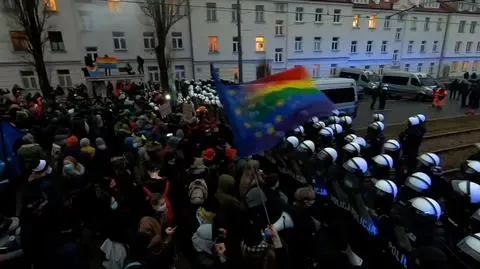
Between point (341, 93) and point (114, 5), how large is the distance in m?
18.3

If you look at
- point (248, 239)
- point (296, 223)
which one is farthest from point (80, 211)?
point (296, 223)

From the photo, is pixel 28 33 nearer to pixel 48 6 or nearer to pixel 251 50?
pixel 48 6

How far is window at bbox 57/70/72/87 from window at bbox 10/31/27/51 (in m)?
2.56

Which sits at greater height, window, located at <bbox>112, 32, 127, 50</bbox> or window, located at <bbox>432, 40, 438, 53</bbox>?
window, located at <bbox>112, 32, 127, 50</bbox>

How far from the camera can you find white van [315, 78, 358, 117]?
530 inches

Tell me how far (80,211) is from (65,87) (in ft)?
70.5

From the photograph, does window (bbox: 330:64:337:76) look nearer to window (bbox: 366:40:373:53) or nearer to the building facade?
the building facade

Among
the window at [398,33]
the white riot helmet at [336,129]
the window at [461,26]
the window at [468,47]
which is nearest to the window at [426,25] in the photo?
the window at [398,33]

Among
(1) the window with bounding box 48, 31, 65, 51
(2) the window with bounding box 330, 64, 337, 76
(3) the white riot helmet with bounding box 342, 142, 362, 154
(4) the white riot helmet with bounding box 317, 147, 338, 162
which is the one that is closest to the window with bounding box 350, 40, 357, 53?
(2) the window with bounding box 330, 64, 337, 76

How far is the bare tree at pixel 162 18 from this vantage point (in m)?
21.6

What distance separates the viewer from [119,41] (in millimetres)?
23594

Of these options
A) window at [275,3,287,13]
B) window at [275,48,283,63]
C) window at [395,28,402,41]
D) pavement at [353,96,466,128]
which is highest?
window at [275,3,287,13]

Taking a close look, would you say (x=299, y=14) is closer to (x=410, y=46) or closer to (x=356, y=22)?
(x=356, y=22)

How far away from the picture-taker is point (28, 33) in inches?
671
